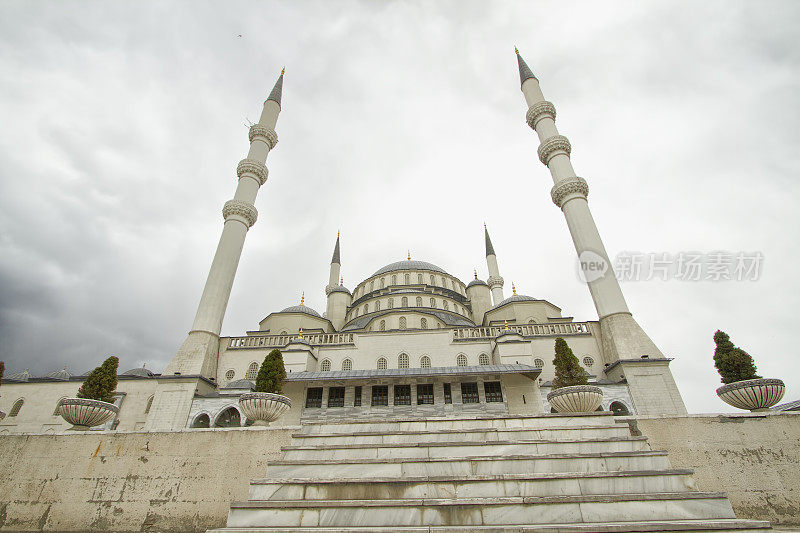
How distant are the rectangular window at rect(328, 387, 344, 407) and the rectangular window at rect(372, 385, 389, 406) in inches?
65.6

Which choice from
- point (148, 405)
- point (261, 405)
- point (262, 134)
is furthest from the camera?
point (262, 134)

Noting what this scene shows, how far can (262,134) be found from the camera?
3184 cm

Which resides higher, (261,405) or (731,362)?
(731,362)

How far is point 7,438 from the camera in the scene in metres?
9.71

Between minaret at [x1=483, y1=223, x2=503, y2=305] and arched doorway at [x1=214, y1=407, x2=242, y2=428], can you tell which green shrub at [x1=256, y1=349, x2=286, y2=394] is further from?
minaret at [x1=483, y1=223, x2=503, y2=305]

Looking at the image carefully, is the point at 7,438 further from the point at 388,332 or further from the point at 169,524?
the point at 388,332

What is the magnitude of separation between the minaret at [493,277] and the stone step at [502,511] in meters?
33.8

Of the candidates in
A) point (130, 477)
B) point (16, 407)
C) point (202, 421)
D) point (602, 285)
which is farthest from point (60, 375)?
point (602, 285)

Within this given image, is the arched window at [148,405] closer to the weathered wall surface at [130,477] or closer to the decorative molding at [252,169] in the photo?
the weathered wall surface at [130,477]

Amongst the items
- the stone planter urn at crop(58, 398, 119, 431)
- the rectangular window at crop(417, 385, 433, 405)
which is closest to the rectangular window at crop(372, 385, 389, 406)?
the rectangular window at crop(417, 385, 433, 405)

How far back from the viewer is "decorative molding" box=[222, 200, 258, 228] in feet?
92.4

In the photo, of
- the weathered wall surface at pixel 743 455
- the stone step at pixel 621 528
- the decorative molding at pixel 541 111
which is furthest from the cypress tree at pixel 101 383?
the decorative molding at pixel 541 111

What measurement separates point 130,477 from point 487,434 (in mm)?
8030

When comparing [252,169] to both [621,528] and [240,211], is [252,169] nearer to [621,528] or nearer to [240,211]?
[240,211]
